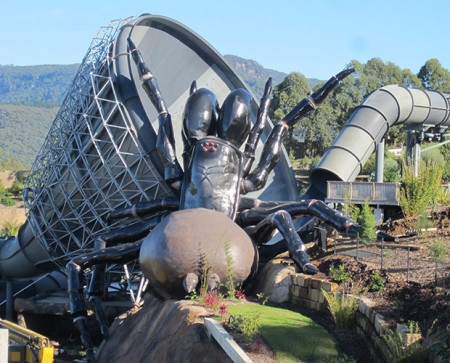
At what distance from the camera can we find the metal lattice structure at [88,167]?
22578 millimetres

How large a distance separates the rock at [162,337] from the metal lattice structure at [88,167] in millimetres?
4969

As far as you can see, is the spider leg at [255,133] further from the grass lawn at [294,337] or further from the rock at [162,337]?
Answer: the grass lawn at [294,337]

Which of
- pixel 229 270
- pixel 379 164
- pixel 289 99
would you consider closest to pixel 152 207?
pixel 229 270

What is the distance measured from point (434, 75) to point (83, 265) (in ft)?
226

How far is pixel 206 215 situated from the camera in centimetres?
1619

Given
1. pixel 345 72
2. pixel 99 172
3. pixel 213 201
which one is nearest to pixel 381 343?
pixel 213 201

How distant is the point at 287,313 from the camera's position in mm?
14594

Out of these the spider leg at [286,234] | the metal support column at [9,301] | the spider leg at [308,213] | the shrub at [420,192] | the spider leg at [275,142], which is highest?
the spider leg at [275,142]

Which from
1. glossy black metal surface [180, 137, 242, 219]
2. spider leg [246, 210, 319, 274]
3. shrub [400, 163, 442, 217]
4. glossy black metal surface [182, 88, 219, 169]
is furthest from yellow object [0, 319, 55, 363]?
shrub [400, 163, 442, 217]

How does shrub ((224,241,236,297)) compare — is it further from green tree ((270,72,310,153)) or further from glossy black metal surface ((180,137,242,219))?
green tree ((270,72,310,153))

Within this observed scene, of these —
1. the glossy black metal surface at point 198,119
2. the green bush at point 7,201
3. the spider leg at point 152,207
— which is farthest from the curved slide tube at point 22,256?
the green bush at point 7,201

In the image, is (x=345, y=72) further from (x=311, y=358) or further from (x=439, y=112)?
(x=311, y=358)

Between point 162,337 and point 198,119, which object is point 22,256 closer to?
point 198,119

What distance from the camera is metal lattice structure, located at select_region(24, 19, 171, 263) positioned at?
74.1ft
